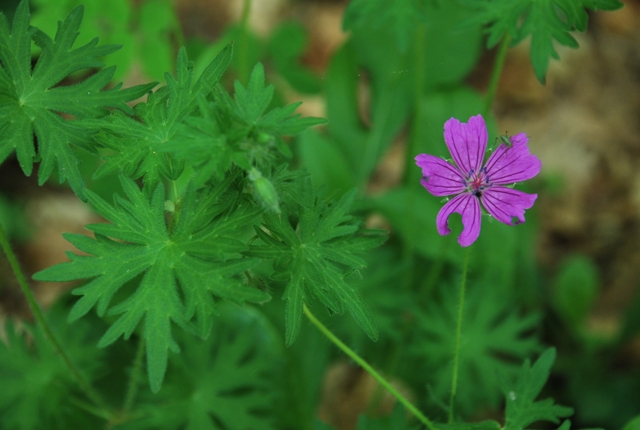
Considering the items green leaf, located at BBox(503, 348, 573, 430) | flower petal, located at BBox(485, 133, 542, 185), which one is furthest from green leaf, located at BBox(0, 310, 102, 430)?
flower petal, located at BBox(485, 133, 542, 185)

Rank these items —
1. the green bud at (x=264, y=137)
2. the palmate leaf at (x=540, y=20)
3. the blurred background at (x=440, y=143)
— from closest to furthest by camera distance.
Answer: the green bud at (x=264, y=137), the palmate leaf at (x=540, y=20), the blurred background at (x=440, y=143)

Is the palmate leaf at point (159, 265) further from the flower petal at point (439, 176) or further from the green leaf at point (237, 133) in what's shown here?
the flower petal at point (439, 176)

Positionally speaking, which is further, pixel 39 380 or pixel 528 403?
pixel 39 380

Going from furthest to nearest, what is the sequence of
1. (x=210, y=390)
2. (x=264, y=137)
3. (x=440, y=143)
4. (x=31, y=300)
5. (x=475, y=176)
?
(x=440, y=143) → (x=210, y=390) → (x=31, y=300) → (x=475, y=176) → (x=264, y=137)

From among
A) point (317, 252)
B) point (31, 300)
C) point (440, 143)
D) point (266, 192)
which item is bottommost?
point (31, 300)

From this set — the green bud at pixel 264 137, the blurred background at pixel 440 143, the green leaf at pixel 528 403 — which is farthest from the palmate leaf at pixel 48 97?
the green leaf at pixel 528 403

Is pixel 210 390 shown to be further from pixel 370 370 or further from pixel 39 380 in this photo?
pixel 370 370

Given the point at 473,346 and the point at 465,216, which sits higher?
the point at 465,216

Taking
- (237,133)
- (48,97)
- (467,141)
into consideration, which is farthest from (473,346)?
(48,97)
